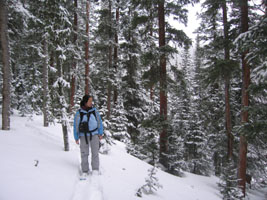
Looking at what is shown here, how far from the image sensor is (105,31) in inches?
639

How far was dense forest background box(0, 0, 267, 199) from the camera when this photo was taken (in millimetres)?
6590

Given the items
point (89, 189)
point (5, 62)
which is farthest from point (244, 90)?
point (5, 62)

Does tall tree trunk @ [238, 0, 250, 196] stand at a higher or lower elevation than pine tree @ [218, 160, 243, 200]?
higher

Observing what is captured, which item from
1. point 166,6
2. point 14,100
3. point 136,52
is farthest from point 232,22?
point 14,100

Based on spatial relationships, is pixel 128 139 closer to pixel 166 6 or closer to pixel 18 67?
pixel 166 6

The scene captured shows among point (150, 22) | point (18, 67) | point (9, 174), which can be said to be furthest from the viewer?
point (18, 67)

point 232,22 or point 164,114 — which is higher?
point 232,22

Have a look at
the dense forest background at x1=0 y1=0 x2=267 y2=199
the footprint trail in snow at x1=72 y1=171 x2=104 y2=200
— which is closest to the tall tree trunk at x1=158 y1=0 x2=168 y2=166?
the dense forest background at x1=0 y1=0 x2=267 y2=199

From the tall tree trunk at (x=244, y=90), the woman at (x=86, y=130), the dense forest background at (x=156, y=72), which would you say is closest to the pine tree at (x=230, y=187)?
the dense forest background at (x=156, y=72)

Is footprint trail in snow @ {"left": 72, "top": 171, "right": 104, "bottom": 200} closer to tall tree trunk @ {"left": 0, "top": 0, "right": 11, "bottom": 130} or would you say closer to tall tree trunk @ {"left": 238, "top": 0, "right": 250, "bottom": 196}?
tall tree trunk @ {"left": 0, "top": 0, "right": 11, "bottom": 130}

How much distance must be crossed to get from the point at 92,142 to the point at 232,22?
1051 centimetres

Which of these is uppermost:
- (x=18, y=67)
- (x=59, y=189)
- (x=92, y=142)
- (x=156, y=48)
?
(x=18, y=67)

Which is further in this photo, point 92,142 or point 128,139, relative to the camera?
point 128,139

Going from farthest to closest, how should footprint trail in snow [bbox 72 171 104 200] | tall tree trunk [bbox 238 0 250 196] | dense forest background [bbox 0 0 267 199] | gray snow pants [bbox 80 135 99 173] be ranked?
1. tall tree trunk [bbox 238 0 250 196]
2. dense forest background [bbox 0 0 267 199]
3. gray snow pants [bbox 80 135 99 173]
4. footprint trail in snow [bbox 72 171 104 200]
